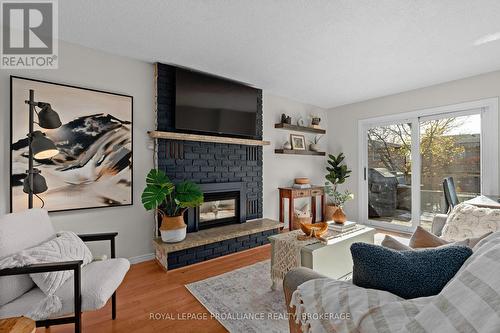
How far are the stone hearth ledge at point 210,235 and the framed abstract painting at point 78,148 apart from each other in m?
0.70

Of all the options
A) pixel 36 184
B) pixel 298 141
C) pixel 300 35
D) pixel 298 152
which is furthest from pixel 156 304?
pixel 298 141

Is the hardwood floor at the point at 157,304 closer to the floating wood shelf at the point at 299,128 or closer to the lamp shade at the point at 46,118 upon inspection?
the lamp shade at the point at 46,118

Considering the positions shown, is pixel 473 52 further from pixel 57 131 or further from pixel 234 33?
pixel 57 131

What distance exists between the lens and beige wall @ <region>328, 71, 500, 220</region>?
3215 mm

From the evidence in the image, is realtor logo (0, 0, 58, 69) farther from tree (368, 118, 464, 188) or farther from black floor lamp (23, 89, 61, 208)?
tree (368, 118, 464, 188)

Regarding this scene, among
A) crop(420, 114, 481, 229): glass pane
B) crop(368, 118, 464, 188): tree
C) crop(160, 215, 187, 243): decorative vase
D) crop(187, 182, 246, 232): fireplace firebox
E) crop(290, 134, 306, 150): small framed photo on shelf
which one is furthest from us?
crop(290, 134, 306, 150): small framed photo on shelf

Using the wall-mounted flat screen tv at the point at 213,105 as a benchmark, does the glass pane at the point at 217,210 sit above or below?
below

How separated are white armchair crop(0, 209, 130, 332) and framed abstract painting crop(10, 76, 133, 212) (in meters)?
0.74

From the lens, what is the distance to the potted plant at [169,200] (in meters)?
2.49

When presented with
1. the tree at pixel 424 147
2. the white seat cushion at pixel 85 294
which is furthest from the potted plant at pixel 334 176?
the white seat cushion at pixel 85 294

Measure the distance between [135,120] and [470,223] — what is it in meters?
Result: 3.42

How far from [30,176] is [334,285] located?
7.45ft

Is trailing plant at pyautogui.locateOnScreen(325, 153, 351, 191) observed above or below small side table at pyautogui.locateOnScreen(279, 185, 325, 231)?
above

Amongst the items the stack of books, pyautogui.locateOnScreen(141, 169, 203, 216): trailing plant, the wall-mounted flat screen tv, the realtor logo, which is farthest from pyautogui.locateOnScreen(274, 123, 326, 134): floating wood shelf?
the realtor logo
